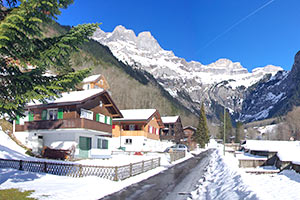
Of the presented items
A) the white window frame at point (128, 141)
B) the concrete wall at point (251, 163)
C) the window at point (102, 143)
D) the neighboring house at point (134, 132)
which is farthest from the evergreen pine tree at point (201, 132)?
the concrete wall at point (251, 163)

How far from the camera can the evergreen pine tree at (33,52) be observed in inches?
380

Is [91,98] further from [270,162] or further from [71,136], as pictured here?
[270,162]

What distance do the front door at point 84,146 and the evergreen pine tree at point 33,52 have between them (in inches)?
762

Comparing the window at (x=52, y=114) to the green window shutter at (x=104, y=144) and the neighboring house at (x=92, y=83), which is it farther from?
the neighboring house at (x=92, y=83)

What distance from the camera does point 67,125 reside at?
28.9 metres

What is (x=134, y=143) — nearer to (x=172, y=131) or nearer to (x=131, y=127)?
(x=131, y=127)

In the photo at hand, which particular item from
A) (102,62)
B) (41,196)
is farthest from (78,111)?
(102,62)

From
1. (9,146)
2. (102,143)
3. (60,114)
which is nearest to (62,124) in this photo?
(60,114)

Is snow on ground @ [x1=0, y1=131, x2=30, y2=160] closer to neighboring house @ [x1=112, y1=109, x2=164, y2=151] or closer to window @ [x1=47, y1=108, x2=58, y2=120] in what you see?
window @ [x1=47, y1=108, x2=58, y2=120]

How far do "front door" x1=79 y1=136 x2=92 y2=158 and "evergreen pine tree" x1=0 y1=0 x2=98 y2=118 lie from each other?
19.4 m

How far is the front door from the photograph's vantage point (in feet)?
99.6

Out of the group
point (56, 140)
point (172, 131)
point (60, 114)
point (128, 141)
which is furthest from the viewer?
point (172, 131)

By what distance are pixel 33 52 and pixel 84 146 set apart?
2196 centimetres

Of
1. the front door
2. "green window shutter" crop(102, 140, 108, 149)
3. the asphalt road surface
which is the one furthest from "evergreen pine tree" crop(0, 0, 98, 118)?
"green window shutter" crop(102, 140, 108, 149)
